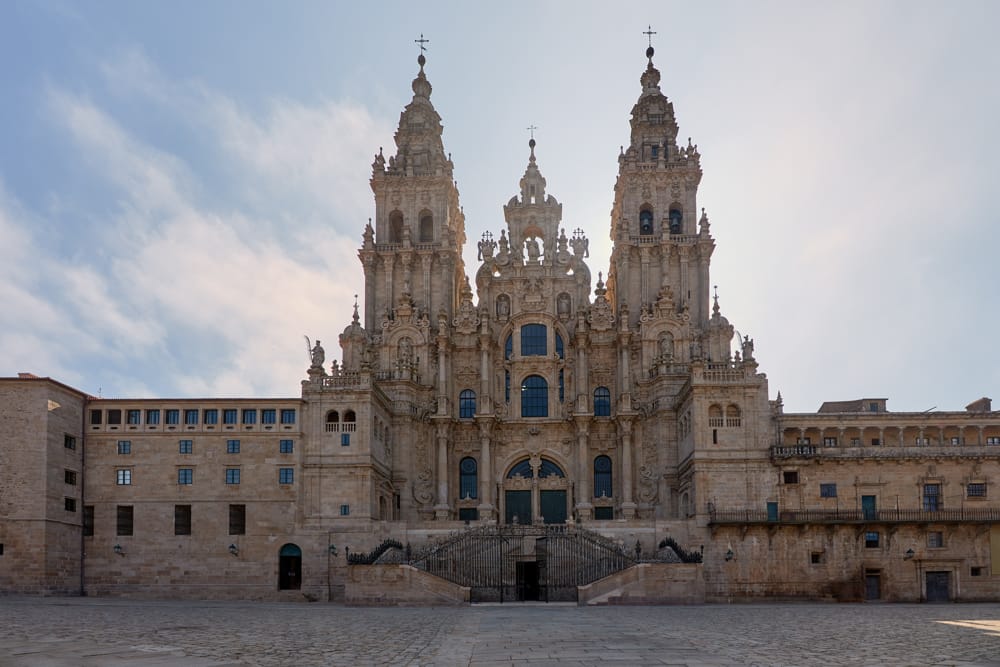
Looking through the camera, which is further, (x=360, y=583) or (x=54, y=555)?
(x=54, y=555)

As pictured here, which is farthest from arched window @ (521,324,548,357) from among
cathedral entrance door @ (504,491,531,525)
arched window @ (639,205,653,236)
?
arched window @ (639,205,653,236)

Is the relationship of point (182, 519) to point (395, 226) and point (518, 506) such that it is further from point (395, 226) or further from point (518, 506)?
point (395, 226)

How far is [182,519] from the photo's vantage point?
57969 mm

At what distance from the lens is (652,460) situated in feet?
214

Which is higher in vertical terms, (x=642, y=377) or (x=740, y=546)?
(x=642, y=377)

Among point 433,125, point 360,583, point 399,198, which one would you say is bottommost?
point 360,583

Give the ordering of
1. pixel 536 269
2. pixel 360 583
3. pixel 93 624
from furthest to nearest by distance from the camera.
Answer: pixel 536 269 < pixel 360 583 < pixel 93 624

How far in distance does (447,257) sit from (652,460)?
19.2 m

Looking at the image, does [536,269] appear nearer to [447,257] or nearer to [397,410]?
[447,257]

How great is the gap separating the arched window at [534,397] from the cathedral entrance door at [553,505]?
204 inches

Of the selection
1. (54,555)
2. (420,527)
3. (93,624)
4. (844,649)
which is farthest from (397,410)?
(844,649)

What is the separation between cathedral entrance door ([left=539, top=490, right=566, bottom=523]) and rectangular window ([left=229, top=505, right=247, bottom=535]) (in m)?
19.3

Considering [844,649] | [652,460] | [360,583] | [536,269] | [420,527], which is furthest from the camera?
[536,269]

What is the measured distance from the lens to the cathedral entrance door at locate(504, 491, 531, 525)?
67.6 metres
